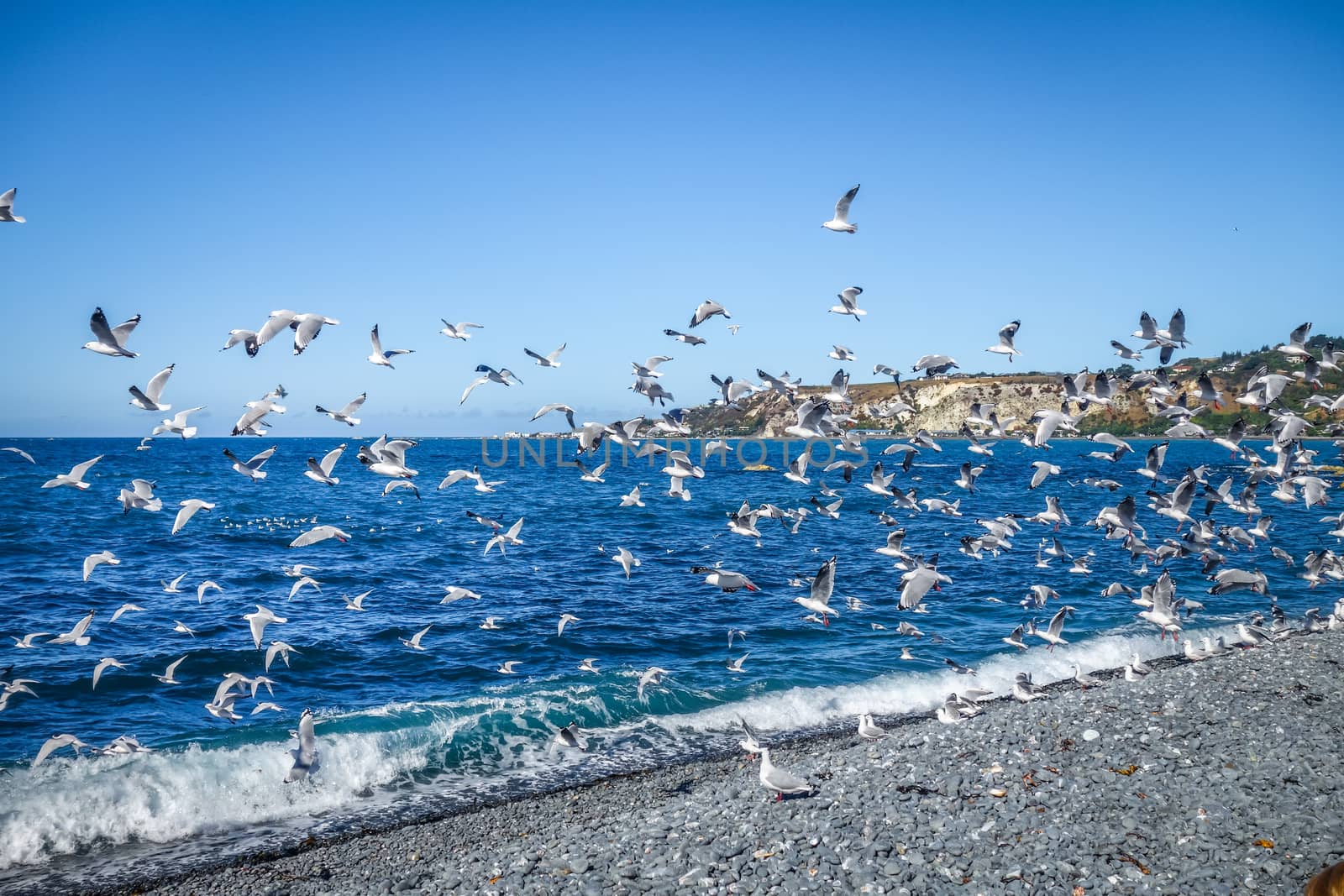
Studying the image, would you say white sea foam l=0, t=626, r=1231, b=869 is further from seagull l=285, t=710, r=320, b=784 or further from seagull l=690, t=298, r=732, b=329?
seagull l=690, t=298, r=732, b=329

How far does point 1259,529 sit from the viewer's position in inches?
677

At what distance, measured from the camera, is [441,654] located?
19.0 m

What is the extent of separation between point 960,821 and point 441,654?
13187 mm

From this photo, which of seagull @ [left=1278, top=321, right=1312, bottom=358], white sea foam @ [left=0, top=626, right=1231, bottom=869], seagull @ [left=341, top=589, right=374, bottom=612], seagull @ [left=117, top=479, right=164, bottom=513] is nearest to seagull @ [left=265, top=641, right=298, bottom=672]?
seagull @ [left=341, top=589, right=374, bottom=612]

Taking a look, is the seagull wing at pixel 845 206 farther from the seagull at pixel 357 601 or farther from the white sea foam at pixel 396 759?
the seagull at pixel 357 601

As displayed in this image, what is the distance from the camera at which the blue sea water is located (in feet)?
40.0

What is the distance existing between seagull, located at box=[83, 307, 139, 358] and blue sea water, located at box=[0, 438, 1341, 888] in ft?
21.5

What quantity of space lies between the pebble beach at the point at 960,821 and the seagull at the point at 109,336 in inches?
259

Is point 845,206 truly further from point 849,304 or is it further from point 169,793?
point 169,793

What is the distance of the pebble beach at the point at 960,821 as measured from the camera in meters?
7.83

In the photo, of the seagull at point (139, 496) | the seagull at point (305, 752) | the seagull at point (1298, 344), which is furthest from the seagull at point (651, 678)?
the seagull at point (1298, 344)

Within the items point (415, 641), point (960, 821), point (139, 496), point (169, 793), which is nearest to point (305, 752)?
point (169, 793)

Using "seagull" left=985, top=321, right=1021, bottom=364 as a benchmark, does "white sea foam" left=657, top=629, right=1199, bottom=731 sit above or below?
below

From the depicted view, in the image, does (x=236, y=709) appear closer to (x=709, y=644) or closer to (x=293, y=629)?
(x=293, y=629)
